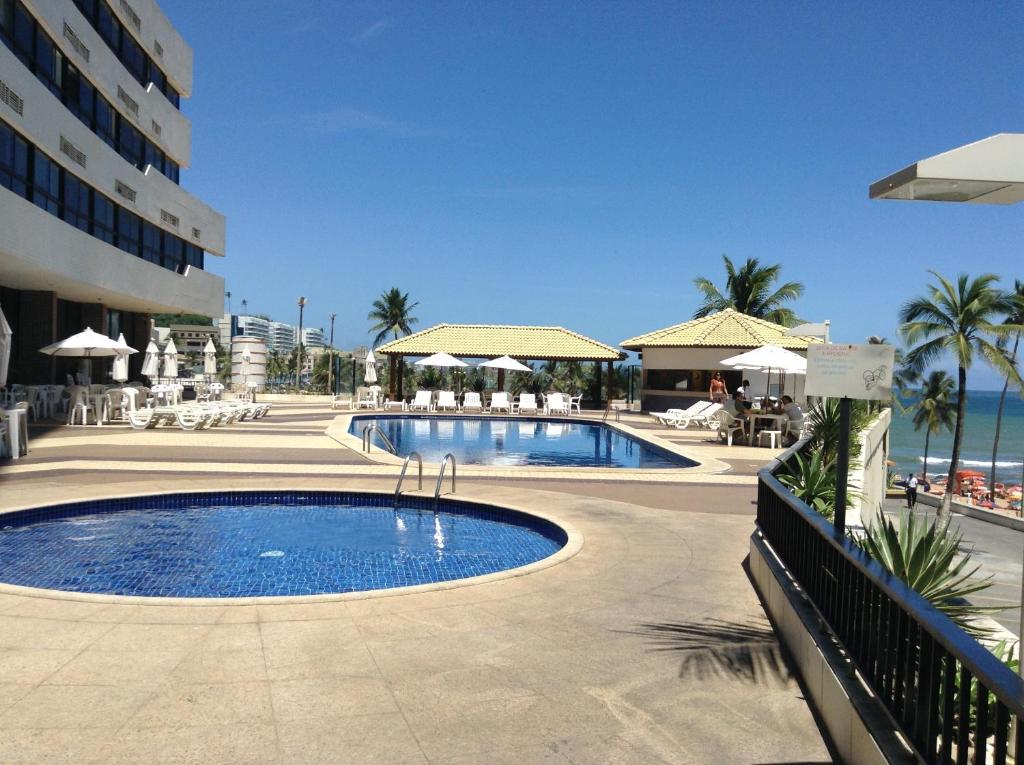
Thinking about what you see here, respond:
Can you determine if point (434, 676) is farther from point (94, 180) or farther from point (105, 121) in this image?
point (105, 121)

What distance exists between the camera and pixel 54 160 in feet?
63.4

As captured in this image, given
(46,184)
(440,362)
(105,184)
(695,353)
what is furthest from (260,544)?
(695,353)

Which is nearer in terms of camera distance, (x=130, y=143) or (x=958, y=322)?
(x=130, y=143)

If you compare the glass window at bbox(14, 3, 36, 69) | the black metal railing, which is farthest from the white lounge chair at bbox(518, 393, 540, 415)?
the black metal railing

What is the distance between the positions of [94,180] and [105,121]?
10.0 feet

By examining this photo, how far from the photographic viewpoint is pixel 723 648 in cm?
462

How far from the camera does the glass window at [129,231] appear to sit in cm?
2472

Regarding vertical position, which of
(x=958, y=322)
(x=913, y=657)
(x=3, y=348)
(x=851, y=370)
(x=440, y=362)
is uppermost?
(x=958, y=322)

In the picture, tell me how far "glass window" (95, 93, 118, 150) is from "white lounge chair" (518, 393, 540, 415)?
53.4 ft

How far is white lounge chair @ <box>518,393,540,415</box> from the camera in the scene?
94.7ft

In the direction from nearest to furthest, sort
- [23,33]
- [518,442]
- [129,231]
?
[23,33] → [518,442] → [129,231]

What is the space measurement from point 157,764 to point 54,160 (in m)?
20.4

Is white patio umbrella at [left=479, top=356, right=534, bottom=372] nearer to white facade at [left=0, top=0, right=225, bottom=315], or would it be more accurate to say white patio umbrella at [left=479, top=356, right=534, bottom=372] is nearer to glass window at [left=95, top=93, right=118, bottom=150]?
white facade at [left=0, top=0, right=225, bottom=315]

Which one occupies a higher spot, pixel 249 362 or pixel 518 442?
pixel 249 362
